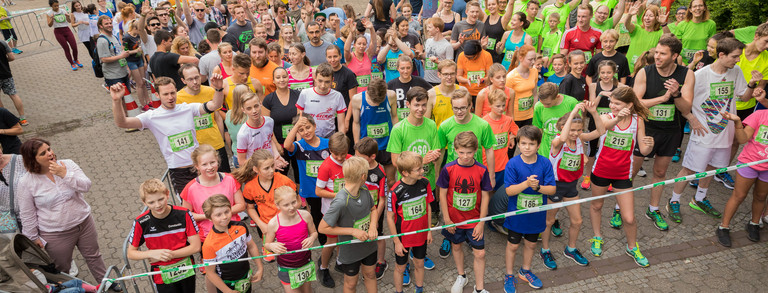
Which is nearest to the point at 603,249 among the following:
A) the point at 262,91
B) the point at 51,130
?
the point at 262,91

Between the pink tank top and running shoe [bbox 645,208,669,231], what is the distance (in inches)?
A: 159

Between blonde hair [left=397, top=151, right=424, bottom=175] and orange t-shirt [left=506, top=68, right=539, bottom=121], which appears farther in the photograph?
orange t-shirt [left=506, top=68, right=539, bottom=121]

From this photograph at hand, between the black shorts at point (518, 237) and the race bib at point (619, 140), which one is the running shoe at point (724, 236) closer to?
the race bib at point (619, 140)

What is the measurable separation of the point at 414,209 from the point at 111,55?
6.83m

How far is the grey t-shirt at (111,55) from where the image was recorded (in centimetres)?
830

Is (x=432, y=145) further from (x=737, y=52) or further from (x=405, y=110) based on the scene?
(x=737, y=52)

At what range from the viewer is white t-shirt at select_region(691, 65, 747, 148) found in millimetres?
5312

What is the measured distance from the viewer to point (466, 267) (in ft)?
16.7

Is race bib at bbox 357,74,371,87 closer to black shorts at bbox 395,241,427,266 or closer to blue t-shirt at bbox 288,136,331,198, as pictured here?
blue t-shirt at bbox 288,136,331,198

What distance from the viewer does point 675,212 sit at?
5730mm

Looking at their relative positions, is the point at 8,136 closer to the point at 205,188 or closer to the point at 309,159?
the point at 205,188

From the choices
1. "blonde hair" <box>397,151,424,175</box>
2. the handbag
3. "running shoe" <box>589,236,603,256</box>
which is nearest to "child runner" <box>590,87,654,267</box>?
"running shoe" <box>589,236,603,256</box>

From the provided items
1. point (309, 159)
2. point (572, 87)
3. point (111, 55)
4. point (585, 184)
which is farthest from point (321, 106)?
point (111, 55)

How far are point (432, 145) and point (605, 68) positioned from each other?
2289mm
